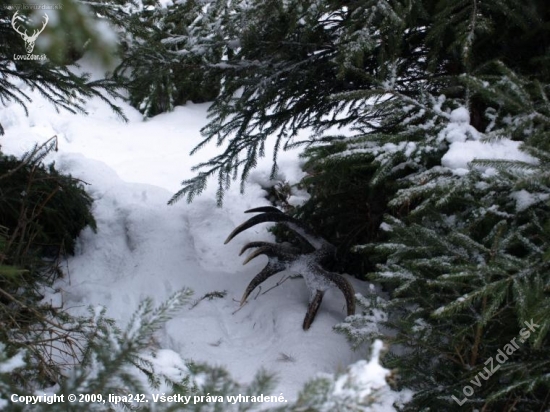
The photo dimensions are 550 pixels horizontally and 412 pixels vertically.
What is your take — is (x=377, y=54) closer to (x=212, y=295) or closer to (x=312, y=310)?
(x=312, y=310)

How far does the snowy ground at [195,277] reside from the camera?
303cm

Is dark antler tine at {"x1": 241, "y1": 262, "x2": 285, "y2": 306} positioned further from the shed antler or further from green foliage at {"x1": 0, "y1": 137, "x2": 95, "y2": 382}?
green foliage at {"x1": 0, "y1": 137, "x2": 95, "y2": 382}

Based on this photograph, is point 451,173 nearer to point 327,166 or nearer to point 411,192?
point 411,192

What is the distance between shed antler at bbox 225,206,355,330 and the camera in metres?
3.12

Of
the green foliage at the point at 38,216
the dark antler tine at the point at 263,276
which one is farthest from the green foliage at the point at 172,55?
the dark antler tine at the point at 263,276

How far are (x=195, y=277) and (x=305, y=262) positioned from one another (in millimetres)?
884

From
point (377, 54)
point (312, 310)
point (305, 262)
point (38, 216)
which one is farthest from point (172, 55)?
point (312, 310)

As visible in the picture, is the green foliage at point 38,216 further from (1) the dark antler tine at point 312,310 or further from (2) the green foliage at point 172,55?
(1) the dark antler tine at point 312,310

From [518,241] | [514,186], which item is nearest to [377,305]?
[518,241]

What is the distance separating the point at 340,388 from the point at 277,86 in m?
2.55

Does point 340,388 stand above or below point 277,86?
below

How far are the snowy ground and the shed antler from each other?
0.16 m

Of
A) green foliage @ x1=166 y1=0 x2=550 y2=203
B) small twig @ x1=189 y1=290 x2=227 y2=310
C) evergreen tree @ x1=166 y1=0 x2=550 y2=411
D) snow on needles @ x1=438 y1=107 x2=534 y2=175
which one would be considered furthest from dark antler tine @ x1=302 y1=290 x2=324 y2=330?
snow on needles @ x1=438 y1=107 x2=534 y2=175

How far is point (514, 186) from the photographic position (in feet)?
6.14
